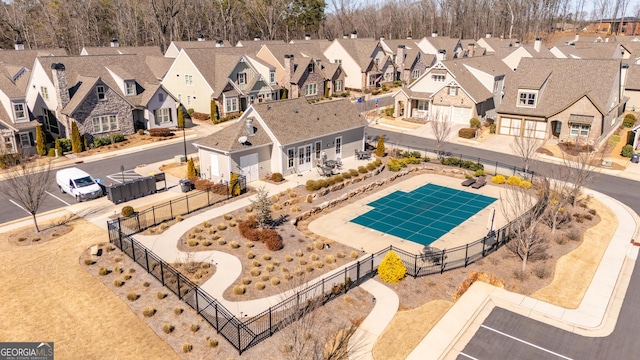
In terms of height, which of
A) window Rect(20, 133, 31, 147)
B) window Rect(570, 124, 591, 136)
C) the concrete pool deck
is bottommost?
the concrete pool deck

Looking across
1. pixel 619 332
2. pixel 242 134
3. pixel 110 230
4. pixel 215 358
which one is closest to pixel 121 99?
pixel 242 134

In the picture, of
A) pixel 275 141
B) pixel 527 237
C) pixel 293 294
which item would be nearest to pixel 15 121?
pixel 275 141

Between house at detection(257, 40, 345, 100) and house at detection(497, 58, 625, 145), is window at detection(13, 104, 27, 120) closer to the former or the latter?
house at detection(257, 40, 345, 100)

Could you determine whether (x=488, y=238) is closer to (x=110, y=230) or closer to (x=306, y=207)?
(x=306, y=207)

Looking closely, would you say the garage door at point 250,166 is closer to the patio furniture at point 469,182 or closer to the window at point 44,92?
the patio furniture at point 469,182

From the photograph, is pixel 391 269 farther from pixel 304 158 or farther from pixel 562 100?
pixel 562 100

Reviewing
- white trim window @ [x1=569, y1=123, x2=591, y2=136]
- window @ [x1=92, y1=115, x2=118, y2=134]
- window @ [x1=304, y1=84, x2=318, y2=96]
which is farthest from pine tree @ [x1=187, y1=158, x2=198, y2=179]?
white trim window @ [x1=569, y1=123, x2=591, y2=136]

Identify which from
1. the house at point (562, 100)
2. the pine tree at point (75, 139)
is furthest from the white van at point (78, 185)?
the house at point (562, 100)
